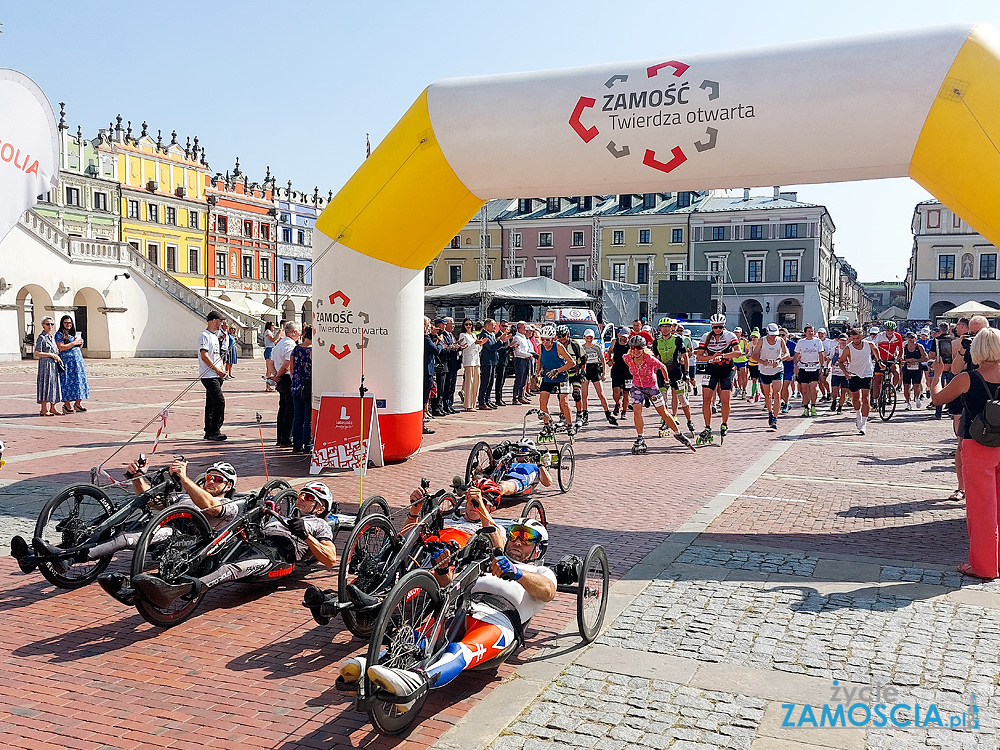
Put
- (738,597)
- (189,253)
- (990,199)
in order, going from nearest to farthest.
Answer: (738,597), (990,199), (189,253)

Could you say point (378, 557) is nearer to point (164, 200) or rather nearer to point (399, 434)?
point (399, 434)

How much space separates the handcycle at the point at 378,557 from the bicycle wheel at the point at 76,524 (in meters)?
1.79

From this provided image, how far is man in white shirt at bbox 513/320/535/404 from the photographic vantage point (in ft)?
67.2

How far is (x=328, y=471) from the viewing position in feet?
34.7

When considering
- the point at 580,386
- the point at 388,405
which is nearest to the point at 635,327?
the point at 580,386

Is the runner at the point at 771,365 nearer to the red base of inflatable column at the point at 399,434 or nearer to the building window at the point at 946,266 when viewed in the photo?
the red base of inflatable column at the point at 399,434

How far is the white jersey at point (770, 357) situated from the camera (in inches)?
664

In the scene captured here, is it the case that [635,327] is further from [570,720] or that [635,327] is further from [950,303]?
[950,303]

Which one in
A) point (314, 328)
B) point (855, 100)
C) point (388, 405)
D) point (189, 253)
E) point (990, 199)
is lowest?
point (388, 405)

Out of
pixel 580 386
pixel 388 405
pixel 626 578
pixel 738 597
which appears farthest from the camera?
pixel 580 386

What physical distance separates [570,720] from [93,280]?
130ft

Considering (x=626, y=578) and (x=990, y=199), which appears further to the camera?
(x=990, y=199)

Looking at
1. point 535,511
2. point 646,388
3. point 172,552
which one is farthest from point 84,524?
point 646,388

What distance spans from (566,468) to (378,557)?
463 cm
